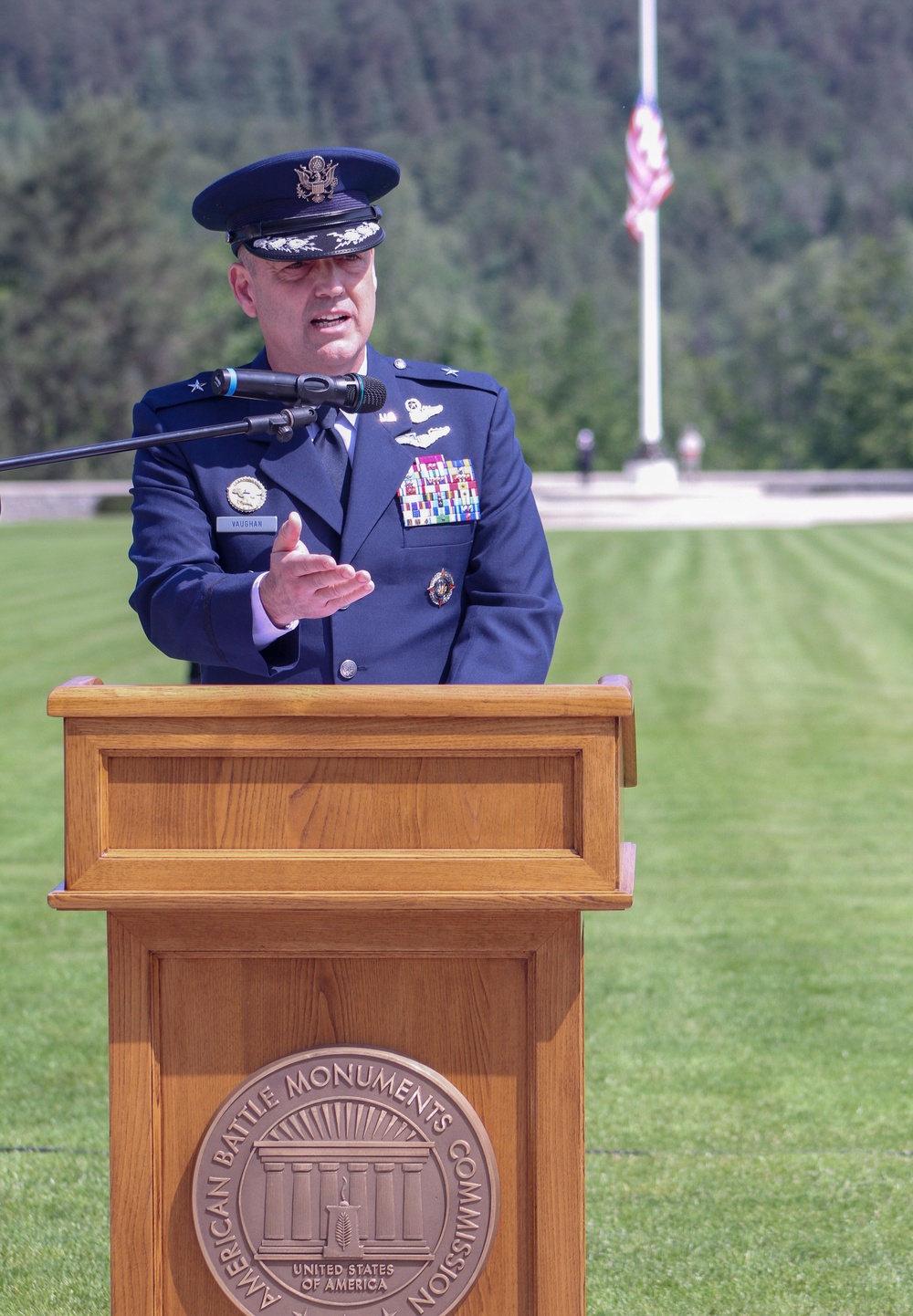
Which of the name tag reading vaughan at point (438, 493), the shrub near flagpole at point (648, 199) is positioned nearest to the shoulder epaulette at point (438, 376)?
the name tag reading vaughan at point (438, 493)

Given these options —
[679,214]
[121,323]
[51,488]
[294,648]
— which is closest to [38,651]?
[294,648]

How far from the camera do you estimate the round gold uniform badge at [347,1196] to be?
6.34 ft

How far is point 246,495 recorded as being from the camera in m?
2.46

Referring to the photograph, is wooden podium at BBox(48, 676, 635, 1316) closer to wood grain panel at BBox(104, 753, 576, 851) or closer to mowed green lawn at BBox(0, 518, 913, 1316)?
wood grain panel at BBox(104, 753, 576, 851)

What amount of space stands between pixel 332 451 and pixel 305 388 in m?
0.46

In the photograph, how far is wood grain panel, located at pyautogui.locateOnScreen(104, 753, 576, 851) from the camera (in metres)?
1.90

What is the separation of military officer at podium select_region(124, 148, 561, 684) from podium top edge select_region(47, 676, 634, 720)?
48 centimetres

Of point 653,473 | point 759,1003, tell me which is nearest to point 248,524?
point 759,1003

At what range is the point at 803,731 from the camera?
1020 centimetres

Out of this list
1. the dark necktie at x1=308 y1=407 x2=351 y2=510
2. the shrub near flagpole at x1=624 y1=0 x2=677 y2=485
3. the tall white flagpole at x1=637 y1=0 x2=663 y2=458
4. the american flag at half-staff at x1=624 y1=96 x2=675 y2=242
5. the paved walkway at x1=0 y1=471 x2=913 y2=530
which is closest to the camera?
the dark necktie at x1=308 y1=407 x2=351 y2=510

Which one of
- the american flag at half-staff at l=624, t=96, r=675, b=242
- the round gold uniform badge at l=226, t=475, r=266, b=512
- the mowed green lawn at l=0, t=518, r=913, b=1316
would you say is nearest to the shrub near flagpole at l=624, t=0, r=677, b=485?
the american flag at half-staff at l=624, t=96, r=675, b=242

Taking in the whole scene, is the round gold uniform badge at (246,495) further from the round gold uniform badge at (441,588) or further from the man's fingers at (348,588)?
the man's fingers at (348,588)

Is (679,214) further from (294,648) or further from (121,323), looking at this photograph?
(294,648)

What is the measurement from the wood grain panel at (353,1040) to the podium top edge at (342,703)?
12.3 inches
